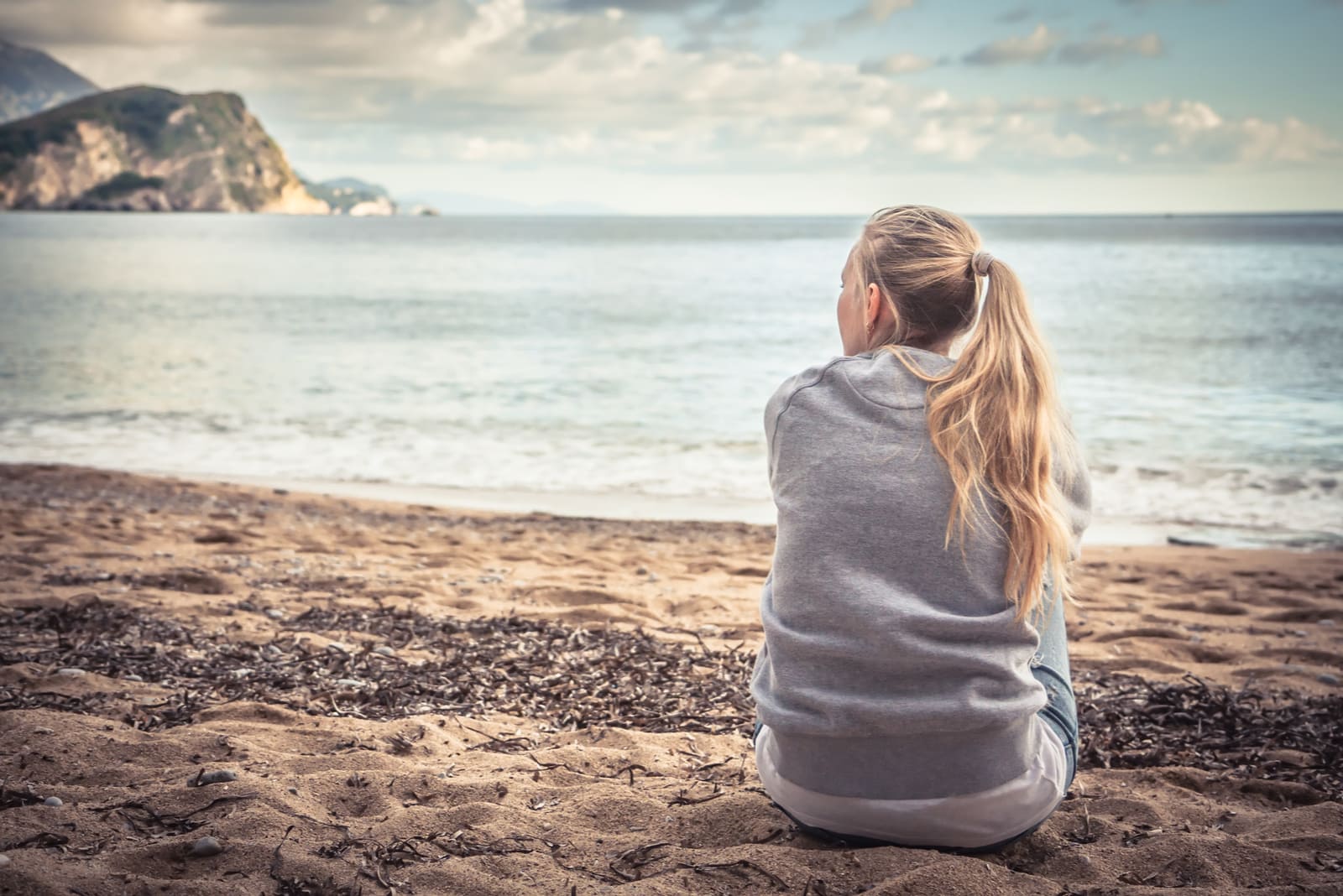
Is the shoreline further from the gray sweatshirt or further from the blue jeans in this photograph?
the gray sweatshirt

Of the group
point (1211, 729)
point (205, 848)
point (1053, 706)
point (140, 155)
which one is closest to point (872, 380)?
point (1053, 706)

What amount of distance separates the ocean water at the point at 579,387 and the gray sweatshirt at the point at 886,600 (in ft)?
22.7

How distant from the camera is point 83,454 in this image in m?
11.8

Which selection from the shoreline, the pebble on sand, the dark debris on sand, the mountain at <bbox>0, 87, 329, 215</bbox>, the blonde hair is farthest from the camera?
the mountain at <bbox>0, 87, 329, 215</bbox>

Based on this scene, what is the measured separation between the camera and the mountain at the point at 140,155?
136 metres

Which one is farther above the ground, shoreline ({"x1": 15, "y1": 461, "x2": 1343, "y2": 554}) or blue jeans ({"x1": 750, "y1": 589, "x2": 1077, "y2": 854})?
blue jeans ({"x1": 750, "y1": 589, "x2": 1077, "y2": 854})

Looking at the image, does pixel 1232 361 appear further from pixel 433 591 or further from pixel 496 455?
pixel 433 591

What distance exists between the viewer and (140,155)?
5689 inches

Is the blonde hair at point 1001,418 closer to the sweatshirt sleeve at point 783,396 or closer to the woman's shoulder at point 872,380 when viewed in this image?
the woman's shoulder at point 872,380

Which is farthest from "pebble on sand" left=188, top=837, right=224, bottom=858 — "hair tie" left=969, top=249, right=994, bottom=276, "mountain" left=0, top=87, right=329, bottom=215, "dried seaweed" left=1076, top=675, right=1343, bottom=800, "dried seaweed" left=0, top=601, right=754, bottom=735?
"mountain" left=0, top=87, right=329, bottom=215

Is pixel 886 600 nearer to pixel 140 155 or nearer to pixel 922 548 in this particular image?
pixel 922 548

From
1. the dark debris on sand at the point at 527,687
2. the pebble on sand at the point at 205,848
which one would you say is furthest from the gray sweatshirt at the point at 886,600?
the dark debris on sand at the point at 527,687

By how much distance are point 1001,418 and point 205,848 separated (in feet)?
6.82

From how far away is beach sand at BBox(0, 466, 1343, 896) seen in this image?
2355 millimetres
